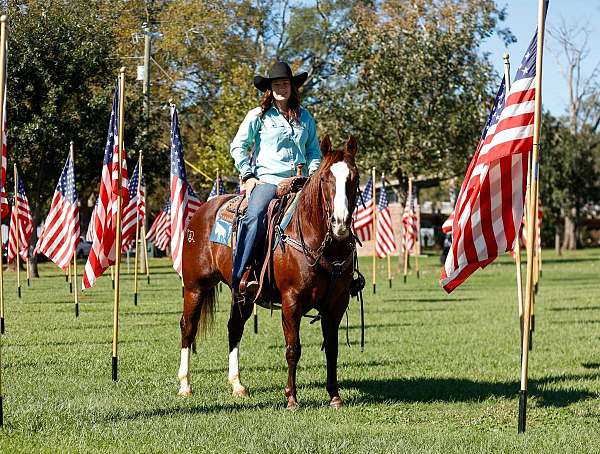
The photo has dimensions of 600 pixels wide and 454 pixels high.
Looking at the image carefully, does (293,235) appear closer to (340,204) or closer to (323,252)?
(323,252)

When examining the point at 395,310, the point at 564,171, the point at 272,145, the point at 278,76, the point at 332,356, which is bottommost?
the point at 395,310

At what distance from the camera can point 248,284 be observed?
411 inches

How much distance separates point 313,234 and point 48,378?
4.11 m

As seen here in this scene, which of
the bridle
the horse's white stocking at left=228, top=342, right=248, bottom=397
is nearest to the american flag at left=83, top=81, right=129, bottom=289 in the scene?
the horse's white stocking at left=228, top=342, right=248, bottom=397

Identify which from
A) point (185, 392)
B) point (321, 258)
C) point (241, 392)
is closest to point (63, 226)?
point (185, 392)

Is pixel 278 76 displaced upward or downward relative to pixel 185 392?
upward

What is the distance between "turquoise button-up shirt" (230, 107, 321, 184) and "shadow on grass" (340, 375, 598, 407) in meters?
2.49

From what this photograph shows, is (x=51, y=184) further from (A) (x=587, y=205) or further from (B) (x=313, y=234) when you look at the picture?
(A) (x=587, y=205)

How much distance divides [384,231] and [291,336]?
23207mm

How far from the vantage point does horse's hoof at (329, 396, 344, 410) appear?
1012 centimetres

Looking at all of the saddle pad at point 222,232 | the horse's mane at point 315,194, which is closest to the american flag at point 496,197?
the horse's mane at point 315,194

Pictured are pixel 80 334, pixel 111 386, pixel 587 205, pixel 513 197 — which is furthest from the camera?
pixel 587 205

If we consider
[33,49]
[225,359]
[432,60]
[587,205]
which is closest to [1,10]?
[33,49]

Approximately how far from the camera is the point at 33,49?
4112 centimetres
